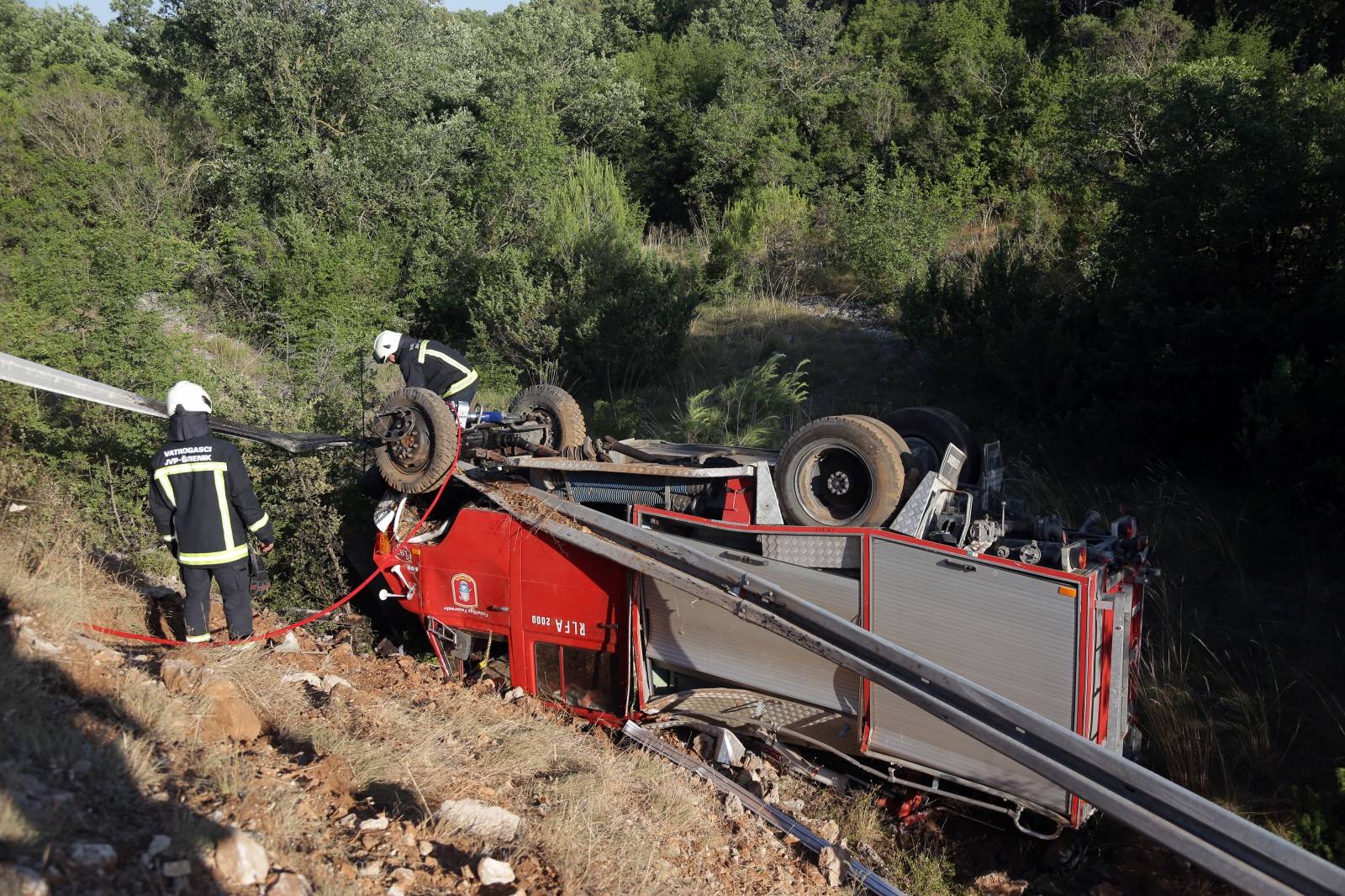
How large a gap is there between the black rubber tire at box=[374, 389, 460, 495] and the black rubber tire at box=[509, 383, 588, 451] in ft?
2.27

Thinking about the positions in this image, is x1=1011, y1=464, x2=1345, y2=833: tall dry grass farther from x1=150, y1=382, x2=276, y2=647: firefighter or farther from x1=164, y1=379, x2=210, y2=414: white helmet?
x1=164, y1=379, x2=210, y2=414: white helmet

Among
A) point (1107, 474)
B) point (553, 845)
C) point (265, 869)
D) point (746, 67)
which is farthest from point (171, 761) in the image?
point (746, 67)

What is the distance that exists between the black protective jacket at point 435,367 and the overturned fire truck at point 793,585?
17.6 inches

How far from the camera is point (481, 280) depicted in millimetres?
12344

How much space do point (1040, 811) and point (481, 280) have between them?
32.7ft

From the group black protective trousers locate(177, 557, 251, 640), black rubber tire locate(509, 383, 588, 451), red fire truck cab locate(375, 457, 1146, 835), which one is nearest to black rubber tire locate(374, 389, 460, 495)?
red fire truck cab locate(375, 457, 1146, 835)

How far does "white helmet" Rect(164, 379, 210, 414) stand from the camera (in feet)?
17.1

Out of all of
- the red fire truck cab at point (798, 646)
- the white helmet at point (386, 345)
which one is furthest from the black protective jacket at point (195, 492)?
the white helmet at point (386, 345)

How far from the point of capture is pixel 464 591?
5793 millimetres

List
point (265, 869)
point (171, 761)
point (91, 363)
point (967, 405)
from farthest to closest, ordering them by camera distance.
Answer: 1. point (967, 405)
2. point (91, 363)
3. point (171, 761)
4. point (265, 869)

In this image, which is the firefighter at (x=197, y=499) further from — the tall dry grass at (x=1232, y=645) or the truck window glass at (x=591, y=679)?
the tall dry grass at (x=1232, y=645)

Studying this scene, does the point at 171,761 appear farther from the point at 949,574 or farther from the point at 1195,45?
the point at 1195,45

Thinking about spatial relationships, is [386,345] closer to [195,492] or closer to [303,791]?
[195,492]

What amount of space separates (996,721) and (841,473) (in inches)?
63.8
